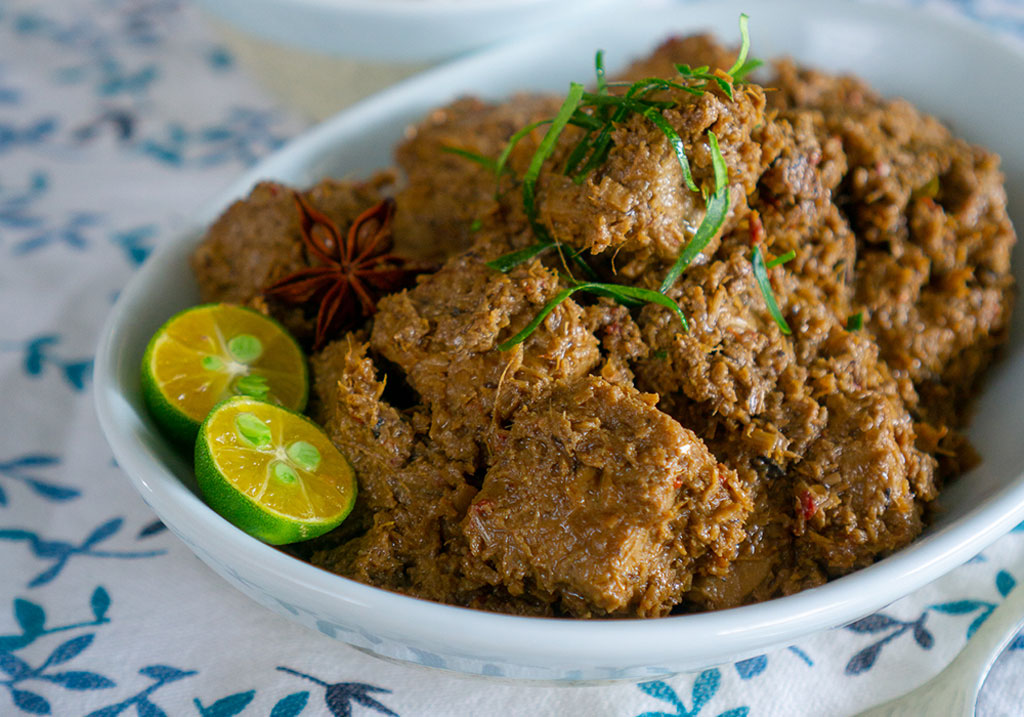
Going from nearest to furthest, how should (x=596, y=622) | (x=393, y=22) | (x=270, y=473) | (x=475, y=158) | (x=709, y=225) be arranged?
(x=596, y=622) → (x=270, y=473) → (x=709, y=225) → (x=475, y=158) → (x=393, y=22)

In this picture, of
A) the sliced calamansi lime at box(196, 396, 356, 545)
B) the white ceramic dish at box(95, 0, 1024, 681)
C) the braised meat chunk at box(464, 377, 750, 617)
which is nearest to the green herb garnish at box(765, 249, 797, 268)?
the braised meat chunk at box(464, 377, 750, 617)

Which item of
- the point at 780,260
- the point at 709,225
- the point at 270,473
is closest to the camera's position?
the point at 270,473

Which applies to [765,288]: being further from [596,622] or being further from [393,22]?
[393,22]

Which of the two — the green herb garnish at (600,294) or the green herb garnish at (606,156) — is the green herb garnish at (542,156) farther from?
the green herb garnish at (600,294)

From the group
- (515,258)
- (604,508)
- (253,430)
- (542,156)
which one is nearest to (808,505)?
(604,508)

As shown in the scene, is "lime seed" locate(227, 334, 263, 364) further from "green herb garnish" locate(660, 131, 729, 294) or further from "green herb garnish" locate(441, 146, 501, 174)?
"green herb garnish" locate(660, 131, 729, 294)

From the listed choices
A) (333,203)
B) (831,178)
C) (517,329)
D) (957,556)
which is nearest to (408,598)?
(517,329)
